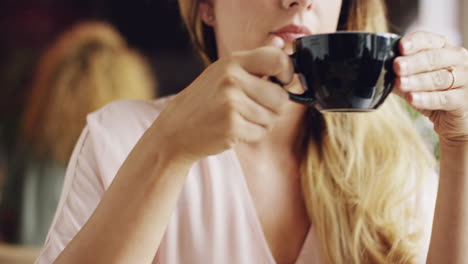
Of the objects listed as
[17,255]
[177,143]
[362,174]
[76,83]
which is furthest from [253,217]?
[76,83]

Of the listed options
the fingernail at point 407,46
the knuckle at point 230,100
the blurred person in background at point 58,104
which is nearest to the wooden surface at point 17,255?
the blurred person in background at point 58,104

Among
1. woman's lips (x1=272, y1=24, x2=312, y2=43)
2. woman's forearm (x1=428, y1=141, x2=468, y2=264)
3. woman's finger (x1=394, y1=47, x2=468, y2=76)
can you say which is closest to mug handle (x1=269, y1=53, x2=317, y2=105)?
woman's finger (x1=394, y1=47, x2=468, y2=76)

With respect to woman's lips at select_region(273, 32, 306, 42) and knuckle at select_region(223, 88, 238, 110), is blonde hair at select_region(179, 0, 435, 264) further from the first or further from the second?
knuckle at select_region(223, 88, 238, 110)

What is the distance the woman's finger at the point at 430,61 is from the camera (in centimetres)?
59

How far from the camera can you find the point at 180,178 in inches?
26.0

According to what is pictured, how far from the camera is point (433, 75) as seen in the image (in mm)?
661

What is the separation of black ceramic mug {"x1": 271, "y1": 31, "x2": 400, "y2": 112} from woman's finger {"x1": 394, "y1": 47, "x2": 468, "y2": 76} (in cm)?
1

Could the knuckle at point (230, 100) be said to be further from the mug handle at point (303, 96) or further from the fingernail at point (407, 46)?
the fingernail at point (407, 46)

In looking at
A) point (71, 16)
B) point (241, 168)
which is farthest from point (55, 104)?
point (241, 168)

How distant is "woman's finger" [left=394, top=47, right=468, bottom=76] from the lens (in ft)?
1.95

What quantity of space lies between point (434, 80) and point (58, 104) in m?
1.95

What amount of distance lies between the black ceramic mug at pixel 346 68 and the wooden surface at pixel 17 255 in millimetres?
1565

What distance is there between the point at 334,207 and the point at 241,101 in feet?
1.71

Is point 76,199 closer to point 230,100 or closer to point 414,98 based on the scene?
point 230,100
